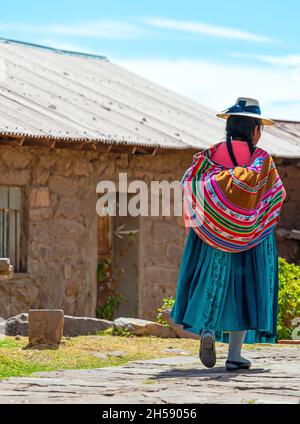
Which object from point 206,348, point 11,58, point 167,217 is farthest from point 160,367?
point 11,58

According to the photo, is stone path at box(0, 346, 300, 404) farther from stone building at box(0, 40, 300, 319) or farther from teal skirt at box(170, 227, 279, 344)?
stone building at box(0, 40, 300, 319)

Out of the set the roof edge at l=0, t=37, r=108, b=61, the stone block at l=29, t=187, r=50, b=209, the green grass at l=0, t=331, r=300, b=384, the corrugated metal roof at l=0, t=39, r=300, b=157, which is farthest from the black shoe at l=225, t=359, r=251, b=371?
the roof edge at l=0, t=37, r=108, b=61

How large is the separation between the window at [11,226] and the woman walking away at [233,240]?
486 cm

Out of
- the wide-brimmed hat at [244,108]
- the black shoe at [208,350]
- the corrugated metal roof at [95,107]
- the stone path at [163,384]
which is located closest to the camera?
→ the stone path at [163,384]

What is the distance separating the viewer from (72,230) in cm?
1236

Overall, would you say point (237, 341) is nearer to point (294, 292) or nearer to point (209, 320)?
point (209, 320)

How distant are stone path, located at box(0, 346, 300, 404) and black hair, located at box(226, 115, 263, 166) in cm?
139

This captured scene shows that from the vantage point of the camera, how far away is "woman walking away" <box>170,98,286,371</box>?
704cm

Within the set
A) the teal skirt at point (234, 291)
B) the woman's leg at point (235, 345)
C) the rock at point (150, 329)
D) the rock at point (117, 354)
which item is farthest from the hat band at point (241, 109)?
the rock at point (150, 329)

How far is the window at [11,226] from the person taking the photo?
38.8 ft

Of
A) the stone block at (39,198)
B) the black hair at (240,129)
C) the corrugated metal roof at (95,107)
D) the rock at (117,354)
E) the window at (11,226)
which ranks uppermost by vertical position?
the corrugated metal roof at (95,107)

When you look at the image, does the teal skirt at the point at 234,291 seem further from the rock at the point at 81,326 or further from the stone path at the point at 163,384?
the rock at the point at 81,326

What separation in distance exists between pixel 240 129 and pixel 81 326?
132 inches
